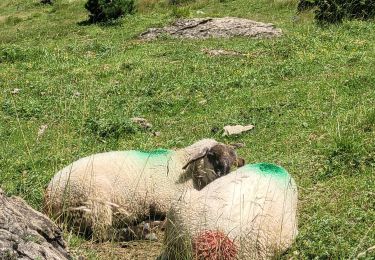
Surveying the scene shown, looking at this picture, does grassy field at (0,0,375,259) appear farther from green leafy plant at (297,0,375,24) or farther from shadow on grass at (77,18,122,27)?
shadow on grass at (77,18,122,27)

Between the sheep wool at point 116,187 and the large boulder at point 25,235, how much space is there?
1.44 m

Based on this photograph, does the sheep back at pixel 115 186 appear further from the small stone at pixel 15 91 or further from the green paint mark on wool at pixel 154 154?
the small stone at pixel 15 91

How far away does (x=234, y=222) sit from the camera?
565cm

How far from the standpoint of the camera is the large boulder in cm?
412

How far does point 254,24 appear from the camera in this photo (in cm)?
1786

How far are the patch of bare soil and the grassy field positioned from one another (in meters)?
0.49

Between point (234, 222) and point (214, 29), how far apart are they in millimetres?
12980

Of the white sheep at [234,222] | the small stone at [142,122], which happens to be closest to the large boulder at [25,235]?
the white sheep at [234,222]

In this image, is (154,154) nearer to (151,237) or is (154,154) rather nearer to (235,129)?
(151,237)

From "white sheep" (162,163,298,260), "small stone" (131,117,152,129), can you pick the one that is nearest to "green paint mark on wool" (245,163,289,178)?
"white sheep" (162,163,298,260)

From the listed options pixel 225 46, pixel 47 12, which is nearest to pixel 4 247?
pixel 225 46

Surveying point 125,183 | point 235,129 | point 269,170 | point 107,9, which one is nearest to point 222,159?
point 269,170

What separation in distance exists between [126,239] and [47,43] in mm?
14354

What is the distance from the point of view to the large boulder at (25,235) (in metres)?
4.12
